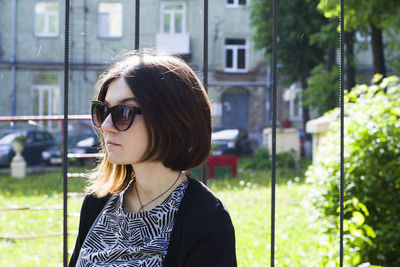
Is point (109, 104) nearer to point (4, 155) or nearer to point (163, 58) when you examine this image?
point (163, 58)

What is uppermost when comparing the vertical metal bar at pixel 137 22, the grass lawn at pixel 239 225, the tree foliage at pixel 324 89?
the tree foliage at pixel 324 89

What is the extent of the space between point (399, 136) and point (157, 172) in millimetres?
2080

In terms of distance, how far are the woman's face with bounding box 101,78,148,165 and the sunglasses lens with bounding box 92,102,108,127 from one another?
0.04 meters

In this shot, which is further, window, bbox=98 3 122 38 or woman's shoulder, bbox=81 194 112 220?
window, bbox=98 3 122 38

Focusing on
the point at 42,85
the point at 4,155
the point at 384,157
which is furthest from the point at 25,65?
the point at 384,157

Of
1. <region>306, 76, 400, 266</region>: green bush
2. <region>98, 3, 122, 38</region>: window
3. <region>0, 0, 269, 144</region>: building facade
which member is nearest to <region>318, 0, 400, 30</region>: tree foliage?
<region>306, 76, 400, 266</region>: green bush

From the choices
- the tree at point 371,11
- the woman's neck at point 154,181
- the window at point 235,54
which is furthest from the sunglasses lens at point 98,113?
the window at point 235,54

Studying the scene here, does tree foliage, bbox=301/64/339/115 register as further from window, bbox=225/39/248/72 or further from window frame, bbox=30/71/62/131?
window frame, bbox=30/71/62/131

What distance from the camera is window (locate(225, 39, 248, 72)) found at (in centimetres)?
1988

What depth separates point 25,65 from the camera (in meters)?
20.0

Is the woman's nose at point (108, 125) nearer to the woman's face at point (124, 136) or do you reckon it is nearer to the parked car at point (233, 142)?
the woman's face at point (124, 136)

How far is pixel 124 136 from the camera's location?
1.26 metres

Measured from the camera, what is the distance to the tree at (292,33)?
51.2 feet

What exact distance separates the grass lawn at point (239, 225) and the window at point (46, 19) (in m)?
11.2
